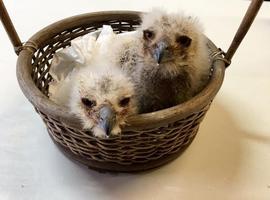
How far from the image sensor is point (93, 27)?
0.90 meters

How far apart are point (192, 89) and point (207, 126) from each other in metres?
0.15

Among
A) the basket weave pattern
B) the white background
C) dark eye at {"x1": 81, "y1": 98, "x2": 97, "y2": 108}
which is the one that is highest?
dark eye at {"x1": 81, "y1": 98, "x2": 97, "y2": 108}

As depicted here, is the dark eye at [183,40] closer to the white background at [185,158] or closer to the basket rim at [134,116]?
the basket rim at [134,116]

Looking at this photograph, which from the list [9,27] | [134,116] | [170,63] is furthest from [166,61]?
[9,27]

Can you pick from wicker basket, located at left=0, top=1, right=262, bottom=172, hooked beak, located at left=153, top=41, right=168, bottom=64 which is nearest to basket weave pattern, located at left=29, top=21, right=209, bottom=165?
wicker basket, located at left=0, top=1, right=262, bottom=172

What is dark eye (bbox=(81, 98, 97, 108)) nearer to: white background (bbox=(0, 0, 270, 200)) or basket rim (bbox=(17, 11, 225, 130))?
basket rim (bbox=(17, 11, 225, 130))

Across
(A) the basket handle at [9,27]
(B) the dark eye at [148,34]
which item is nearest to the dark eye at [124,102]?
(B) the dark eye at [148,34]

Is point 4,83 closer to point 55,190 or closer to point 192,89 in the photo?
point 55,190

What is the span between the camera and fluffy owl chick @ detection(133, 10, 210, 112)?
2.13 feet

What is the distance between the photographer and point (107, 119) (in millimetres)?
551

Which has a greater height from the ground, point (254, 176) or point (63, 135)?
point (63, 135)

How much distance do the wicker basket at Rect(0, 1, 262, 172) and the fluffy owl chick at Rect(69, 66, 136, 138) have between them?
2 centimetres

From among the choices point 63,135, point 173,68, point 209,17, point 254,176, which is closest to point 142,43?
point 173,68

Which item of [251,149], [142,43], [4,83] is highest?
[142,43]
